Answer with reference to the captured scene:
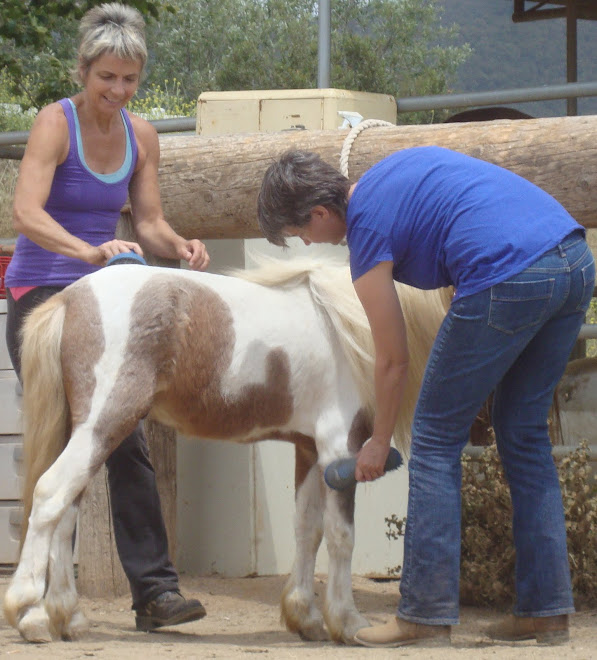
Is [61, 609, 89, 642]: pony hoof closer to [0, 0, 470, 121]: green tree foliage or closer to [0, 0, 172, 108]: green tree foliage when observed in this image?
[0, 0, 172, 108]: green tree foliage

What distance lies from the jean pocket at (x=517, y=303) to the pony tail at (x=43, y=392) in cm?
127

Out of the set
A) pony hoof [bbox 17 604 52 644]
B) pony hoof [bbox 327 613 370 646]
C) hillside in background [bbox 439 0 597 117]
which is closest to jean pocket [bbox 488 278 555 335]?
pony hoof [bbox 327 613 370 646]

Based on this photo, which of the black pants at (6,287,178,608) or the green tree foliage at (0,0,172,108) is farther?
the green tree foliage at (0,0,172,108)

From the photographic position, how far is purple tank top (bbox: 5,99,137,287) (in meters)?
3.18

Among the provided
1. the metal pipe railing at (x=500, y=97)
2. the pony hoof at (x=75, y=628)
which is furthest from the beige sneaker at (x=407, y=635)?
the metal pipe railing at (x=500, y=97)

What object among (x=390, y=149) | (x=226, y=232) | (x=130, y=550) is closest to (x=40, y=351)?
(x=130, y=550)

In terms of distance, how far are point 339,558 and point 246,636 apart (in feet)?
1.54

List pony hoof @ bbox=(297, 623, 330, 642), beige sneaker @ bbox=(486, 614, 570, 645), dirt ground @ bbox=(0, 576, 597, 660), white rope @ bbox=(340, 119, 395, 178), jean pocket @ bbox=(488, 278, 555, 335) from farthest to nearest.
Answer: white rope @ bbox=(340, 119, 395, 178)
pony hoof @ bbox=(297, 623, 330, 642)
beige sneaker @ bbox=(486, 614, 570, 645)
dirt ground @ bbox=(0, 576, 597, 660)
jean pocket @ bbox=(488, 278, 555, 335)

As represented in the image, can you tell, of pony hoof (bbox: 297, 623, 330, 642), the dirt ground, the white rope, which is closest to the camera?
the dirt ground

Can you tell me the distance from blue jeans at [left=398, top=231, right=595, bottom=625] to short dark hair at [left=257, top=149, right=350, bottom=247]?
45 centimetres

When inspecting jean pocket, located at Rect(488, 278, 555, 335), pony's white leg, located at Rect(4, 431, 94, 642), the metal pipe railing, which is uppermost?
the metal pipe railing

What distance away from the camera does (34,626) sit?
2936 millimetres

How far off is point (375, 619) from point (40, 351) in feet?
5.10

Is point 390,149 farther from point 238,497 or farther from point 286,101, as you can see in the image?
point 238,497
